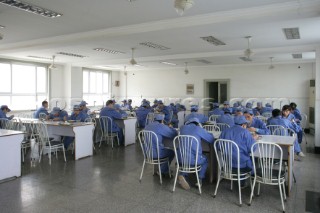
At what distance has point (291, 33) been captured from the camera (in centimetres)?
557

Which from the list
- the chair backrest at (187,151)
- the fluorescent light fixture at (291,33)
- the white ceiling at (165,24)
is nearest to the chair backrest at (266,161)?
the chair backrest at (187,151)

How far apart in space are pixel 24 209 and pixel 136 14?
3.21m

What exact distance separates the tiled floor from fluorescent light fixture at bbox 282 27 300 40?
2664 mm

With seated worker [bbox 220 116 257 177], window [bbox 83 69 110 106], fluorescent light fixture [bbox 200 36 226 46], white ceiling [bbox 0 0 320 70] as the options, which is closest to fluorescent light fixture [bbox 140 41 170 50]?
white ceiling [bbox 0 0 320 70]

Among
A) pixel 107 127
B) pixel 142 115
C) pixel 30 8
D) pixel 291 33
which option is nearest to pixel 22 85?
pixel 142 115

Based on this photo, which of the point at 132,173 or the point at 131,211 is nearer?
the point at 131,211

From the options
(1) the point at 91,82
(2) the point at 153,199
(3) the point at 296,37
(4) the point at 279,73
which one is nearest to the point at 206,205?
(2) the point at 153,199

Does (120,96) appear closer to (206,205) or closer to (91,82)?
(91,82)

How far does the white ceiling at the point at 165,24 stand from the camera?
386cm

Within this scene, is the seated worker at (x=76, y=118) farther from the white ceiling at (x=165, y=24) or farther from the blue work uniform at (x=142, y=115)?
the blue work uniform at (x=142, y=115)

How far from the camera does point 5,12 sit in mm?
4273

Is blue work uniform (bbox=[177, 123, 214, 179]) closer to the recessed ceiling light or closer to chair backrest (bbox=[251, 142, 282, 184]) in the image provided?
chair backrest (bbox=[251, 142, 282, 184])

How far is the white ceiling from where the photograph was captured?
12.6 ft

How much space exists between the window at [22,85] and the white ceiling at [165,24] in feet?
6.23
